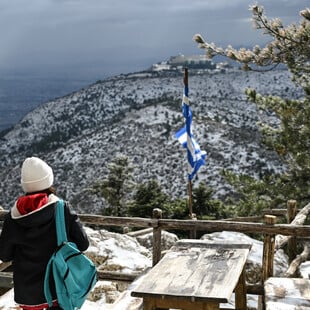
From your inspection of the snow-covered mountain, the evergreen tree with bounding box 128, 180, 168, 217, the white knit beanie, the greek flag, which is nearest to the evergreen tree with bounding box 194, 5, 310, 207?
the greek flag

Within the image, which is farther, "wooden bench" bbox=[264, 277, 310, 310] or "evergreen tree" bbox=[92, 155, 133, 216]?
"evergreen tree" bbox=[92, 155, 133, 216]

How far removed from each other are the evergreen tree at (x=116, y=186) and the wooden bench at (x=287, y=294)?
2617cm

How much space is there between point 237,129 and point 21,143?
173 feet

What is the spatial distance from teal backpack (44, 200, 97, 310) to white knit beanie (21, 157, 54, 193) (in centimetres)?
18

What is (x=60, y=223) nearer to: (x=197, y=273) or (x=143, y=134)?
(x=197, y=273)

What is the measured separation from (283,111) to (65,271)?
40.7 feet

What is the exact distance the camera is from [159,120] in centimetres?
7388

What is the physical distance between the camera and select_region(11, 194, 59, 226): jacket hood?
12.2ft

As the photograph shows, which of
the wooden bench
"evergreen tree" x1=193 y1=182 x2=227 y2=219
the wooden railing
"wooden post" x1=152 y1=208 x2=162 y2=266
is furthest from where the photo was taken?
"evergreen tree" x1=193 y1=182 x2=227 y2=219

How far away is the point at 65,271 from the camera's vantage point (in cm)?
379

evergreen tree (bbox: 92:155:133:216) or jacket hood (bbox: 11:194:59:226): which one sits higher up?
jacket hood (bbox: 11:194:59:226)

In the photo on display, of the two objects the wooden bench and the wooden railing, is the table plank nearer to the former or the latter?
the wooden bench

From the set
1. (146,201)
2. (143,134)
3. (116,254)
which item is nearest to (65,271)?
(116,254)

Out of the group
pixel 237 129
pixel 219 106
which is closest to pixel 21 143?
pixel 219 106
